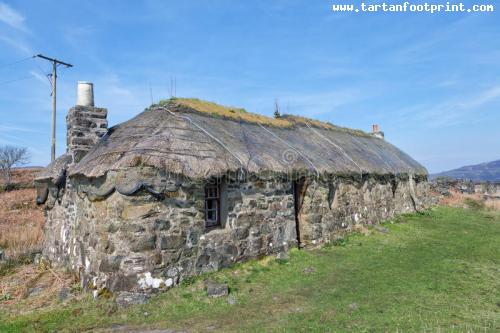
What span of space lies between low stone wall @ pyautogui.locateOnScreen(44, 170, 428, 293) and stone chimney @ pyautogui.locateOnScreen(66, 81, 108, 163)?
3.04 ft

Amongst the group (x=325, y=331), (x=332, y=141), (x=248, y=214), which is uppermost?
(x=332, y=141)

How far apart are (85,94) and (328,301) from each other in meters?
7.48

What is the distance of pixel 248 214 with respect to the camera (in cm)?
962

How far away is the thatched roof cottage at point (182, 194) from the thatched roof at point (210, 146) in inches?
1.5

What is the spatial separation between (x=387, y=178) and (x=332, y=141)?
3.08 meters

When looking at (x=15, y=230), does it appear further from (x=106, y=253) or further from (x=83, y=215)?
(x=106, y=253)

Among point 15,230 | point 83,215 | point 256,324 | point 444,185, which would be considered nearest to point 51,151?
point 15,230

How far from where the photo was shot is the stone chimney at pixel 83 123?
9742mm

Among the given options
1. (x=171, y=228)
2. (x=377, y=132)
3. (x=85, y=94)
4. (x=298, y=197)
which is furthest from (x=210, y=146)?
(x=377, y=132)

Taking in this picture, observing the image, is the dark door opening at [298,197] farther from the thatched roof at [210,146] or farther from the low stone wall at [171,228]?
the thatched roof at [210,146]

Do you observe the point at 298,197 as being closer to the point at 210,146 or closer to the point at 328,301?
the point at 210,146

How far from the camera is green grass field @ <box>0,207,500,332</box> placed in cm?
636

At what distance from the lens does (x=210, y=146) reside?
9.45 meters

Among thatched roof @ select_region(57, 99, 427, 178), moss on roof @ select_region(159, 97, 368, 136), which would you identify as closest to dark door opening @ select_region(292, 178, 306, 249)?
thatched roof @ select_region(57, 99, 427, 178)
